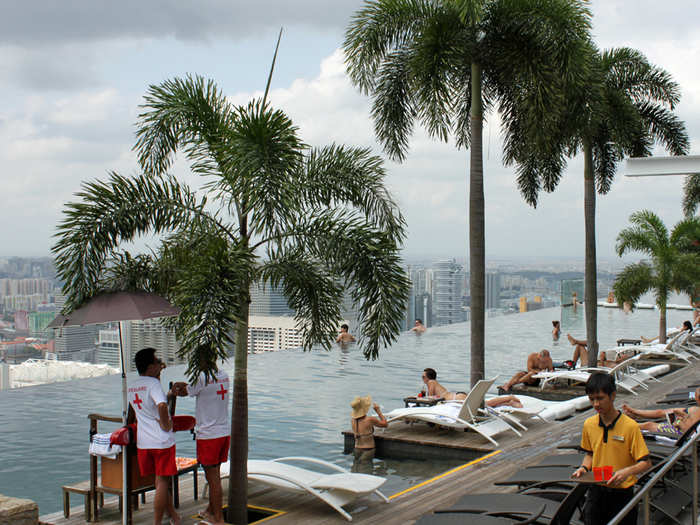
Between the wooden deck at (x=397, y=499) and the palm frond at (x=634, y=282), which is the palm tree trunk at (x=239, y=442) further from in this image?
the palm frond at (x=634, y=282)

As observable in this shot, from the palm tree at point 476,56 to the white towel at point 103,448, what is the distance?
6565mm

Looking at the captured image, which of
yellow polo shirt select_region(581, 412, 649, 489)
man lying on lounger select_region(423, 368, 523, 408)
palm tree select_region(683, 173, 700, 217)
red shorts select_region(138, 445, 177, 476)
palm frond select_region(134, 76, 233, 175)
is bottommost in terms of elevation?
man lying on lounger select_region(423, 368, 523, 408)

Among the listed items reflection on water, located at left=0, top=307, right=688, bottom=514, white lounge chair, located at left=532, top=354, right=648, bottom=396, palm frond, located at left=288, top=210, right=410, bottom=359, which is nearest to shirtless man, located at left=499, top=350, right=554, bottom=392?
white lounge chair, located at left=532, top=354, right=648, bottom=396

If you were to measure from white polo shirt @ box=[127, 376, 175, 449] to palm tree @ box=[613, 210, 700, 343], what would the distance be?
53.0 feet

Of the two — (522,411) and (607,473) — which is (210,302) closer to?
(607,473)

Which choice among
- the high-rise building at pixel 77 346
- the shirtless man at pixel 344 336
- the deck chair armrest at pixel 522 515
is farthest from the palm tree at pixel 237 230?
the shirtless man at pixel 344 336

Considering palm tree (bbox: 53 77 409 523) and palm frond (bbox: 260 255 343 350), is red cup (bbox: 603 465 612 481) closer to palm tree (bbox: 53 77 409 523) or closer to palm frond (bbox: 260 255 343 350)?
palm tree (bbox: 53 77 409 523)

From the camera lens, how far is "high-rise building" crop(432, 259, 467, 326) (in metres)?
30.9

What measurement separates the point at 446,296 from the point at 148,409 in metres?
25.9

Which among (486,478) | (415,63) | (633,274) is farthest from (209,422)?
(633,274)

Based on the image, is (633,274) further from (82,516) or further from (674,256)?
(82,516)

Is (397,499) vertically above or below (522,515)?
below

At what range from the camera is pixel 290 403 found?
48.2 feet

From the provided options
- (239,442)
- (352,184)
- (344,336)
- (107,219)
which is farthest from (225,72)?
(344,336)
